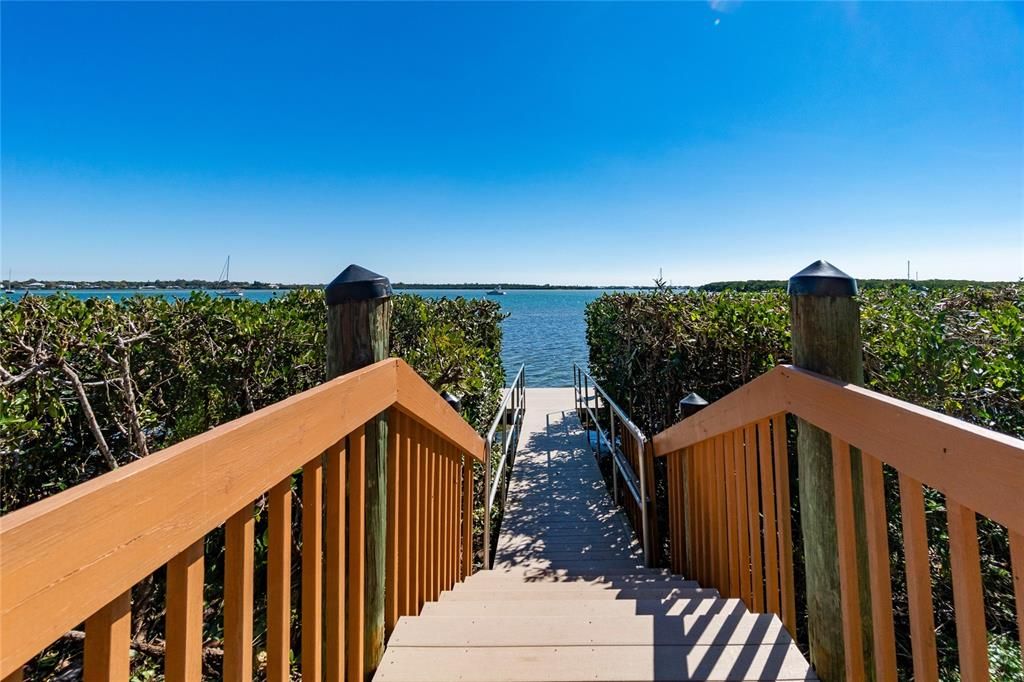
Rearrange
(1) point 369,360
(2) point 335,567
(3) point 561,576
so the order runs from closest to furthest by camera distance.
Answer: (2) point 335,567, (1) point 369,360, (3) point 561,576

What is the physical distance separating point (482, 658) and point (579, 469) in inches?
192

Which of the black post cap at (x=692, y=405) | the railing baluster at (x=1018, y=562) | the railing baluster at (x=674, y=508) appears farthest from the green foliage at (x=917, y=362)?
the railing baluster at (x=1018, y=562)

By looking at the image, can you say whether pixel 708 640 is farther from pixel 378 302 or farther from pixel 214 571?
pixel 214 571

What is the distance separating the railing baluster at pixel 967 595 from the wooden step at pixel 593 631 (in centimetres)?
82

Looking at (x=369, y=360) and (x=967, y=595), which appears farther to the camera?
(x=369, y=360)

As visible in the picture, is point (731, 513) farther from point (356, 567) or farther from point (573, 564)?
point (573, 564)

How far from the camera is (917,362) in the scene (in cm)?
265

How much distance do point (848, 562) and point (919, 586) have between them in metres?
0.30

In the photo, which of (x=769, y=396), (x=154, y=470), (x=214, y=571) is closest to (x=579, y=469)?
(x=214, y=571)

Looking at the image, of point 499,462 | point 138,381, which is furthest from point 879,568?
point 138,381

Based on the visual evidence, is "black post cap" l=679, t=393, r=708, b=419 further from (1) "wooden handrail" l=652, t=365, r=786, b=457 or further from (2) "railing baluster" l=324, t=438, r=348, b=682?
(2) "railing baluster" l=324, t=438, r=348, b=682

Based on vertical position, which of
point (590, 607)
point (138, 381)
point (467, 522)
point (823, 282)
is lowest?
point (467, 522)

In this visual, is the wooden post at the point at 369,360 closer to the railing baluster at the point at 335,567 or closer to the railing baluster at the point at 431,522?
the railing baluster at the point at 335,567

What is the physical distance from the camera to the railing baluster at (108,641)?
0.62 m
